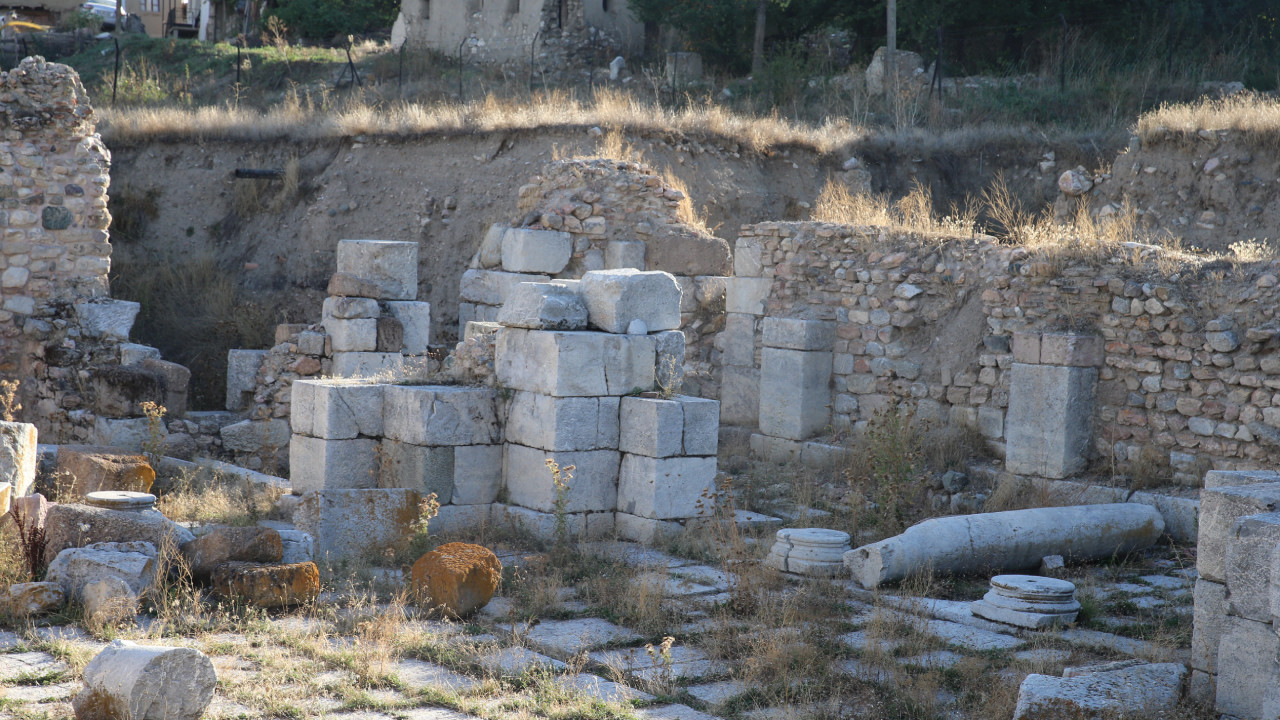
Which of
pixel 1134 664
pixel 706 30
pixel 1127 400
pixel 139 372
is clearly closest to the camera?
pixel 1134 664

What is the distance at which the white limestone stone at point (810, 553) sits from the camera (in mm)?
7703

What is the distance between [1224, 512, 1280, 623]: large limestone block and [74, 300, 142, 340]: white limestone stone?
34.3 ft

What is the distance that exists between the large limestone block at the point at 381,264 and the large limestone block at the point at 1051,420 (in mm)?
6036

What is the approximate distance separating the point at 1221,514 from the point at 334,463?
19.4ft

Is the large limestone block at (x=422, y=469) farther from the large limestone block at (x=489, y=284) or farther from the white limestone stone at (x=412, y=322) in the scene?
the large limestone block at (x=489, y=284)

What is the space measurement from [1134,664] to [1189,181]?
32.9 ft

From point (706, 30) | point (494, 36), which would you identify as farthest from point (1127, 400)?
point (494, 36)

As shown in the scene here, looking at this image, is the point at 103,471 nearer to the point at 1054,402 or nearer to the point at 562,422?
the point at 562,422

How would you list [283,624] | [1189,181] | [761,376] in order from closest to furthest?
[283,624] < [761,376] < [1189,181]

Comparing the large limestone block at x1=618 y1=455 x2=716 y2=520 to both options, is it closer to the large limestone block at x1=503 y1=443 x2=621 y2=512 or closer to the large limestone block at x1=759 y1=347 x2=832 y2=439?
the large limestone block at x1=503 y1=443 x2=621 y2=512

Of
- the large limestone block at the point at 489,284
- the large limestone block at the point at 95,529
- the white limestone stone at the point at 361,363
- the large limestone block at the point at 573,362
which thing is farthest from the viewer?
the large limestone block at the point at 489,284

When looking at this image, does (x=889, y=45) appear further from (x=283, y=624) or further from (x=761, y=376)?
(x=283, y=624)

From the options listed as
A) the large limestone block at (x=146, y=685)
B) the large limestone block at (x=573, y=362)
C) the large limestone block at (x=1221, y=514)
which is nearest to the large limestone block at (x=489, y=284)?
the large limestone block at (x=573, y=362)

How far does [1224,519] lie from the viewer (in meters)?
5.20
